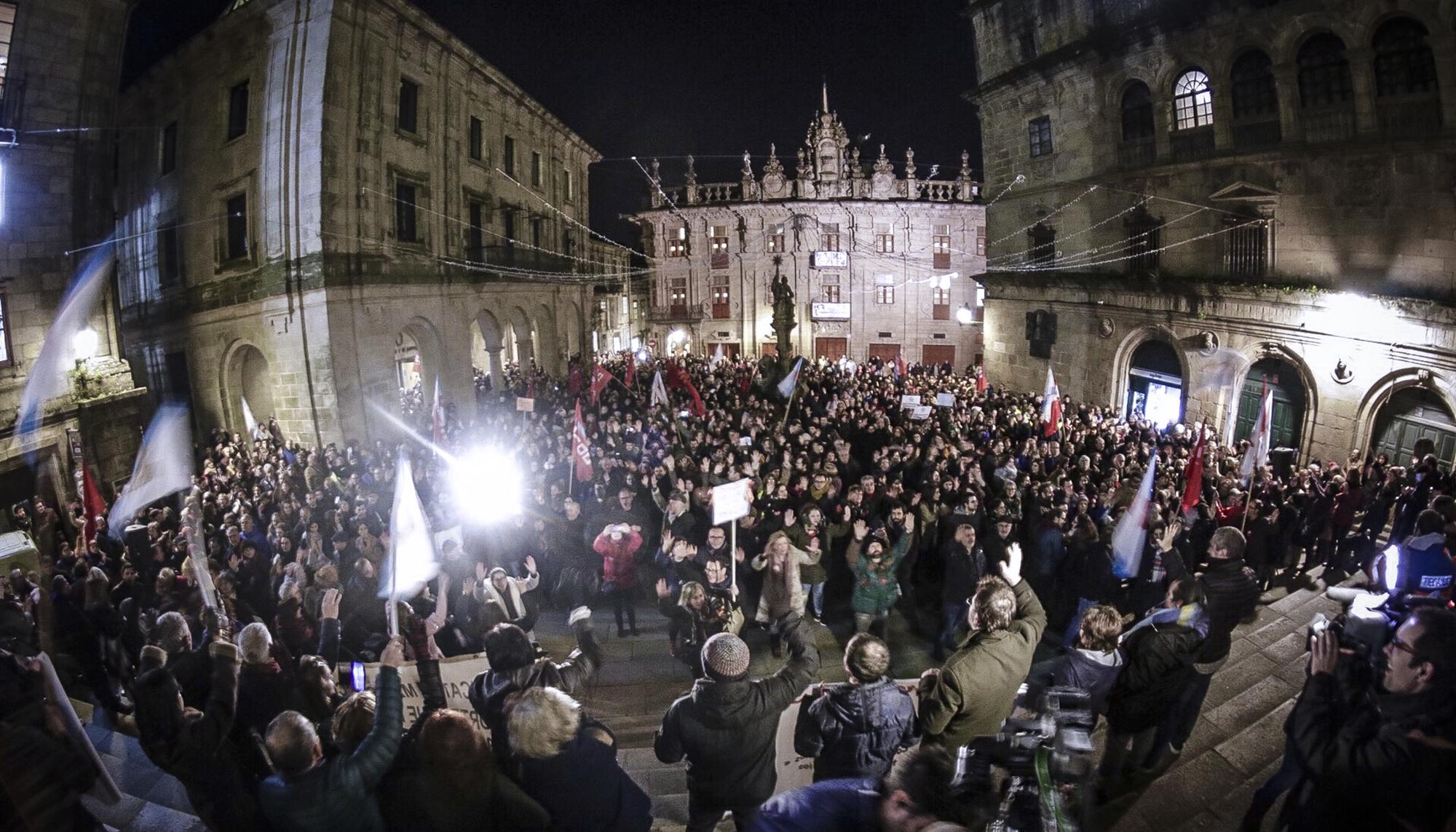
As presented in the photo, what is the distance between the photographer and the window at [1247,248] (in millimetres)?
15242

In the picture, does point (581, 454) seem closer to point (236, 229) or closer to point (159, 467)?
point (159, 467)

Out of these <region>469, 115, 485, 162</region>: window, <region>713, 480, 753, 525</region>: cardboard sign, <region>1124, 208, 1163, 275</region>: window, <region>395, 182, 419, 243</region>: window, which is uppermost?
<region>469, 115, 485, 162</region>: window

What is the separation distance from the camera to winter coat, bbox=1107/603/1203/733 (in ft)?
12.8

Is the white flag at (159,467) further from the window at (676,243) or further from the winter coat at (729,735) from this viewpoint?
the window at (676,243)

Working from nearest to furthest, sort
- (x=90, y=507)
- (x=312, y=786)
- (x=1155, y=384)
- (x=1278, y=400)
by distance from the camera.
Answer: (x=312, y=786) < (x=90, y=507) < (x=1278, y=400) < (x=1155, y=384)

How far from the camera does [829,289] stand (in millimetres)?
41344

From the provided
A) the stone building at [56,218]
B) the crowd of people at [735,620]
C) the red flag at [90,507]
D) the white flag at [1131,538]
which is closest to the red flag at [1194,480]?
the crowd of people at [735,620]

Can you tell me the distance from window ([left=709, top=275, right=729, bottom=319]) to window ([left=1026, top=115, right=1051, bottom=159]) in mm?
23645

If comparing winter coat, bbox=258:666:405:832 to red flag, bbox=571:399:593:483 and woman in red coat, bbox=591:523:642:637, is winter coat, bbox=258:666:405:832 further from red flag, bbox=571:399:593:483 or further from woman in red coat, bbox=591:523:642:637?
red flag, bbox=571:399:593:483

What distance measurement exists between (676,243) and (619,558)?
1523 inches

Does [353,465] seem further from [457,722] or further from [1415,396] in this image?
[1415,396]

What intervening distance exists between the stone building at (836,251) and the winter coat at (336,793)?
37874 mm

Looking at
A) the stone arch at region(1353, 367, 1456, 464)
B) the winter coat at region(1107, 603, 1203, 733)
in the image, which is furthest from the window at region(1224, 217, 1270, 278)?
the winter coat at region(1107, 603, 1203, 733)

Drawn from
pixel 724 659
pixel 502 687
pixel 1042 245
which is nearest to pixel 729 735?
pixel 724 659
